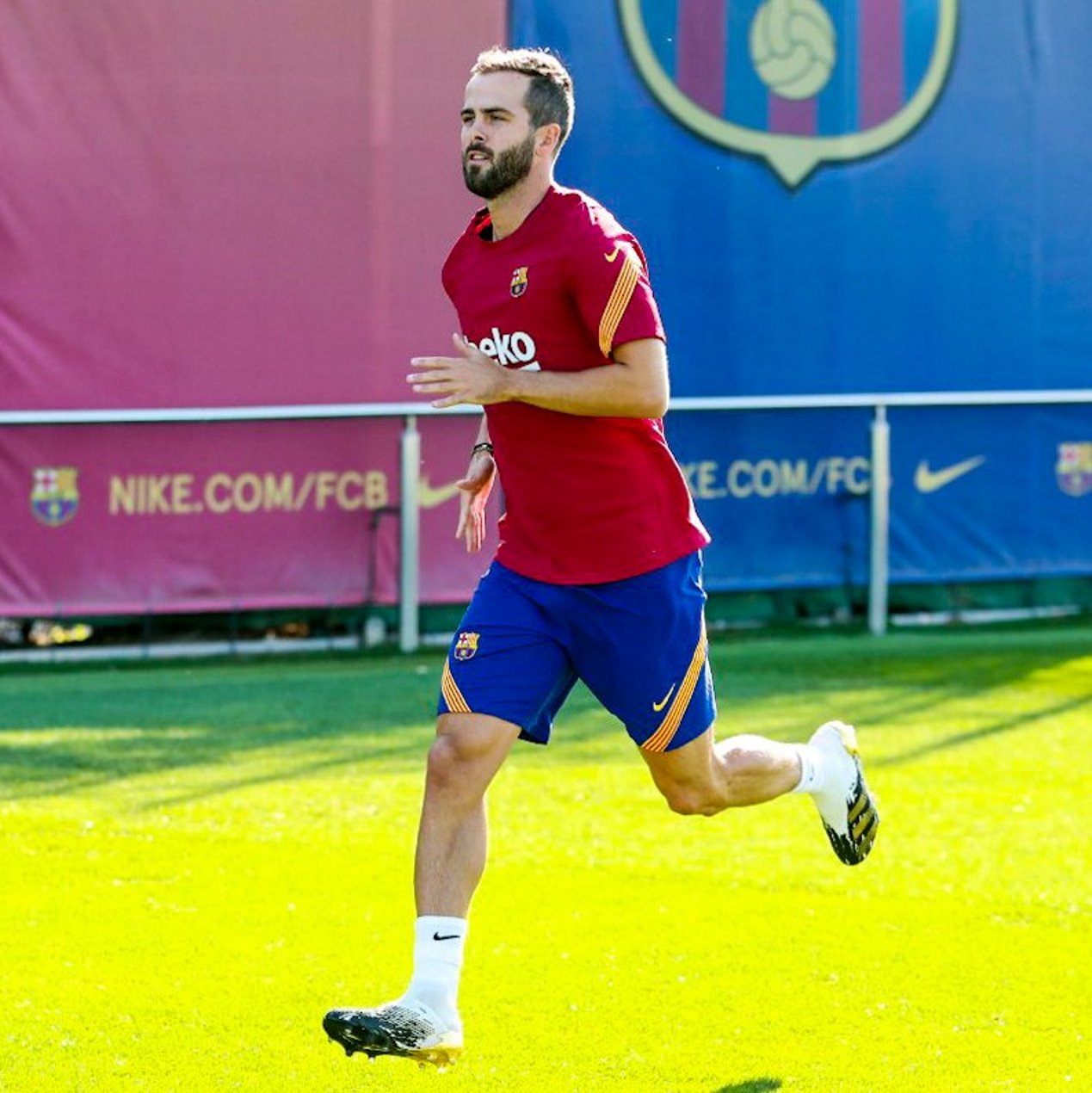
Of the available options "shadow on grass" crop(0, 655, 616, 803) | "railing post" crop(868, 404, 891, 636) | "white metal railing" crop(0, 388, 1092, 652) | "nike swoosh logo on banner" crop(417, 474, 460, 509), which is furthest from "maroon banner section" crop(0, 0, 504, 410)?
"railing post" crop(868, 404, 891, 636)

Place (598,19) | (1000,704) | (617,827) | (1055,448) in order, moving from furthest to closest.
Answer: (1055,448), (598,19), (1000,704), (617,827)

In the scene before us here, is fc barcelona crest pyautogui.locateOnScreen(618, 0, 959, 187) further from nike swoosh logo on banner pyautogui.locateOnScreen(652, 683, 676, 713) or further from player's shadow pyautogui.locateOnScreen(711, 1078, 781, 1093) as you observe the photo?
player's shadow pyautogui.locateOnScreen(711, 1078, 781, 1093)

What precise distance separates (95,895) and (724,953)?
1861mm

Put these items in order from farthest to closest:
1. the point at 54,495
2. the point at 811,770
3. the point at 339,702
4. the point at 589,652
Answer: the point at 54,495 → the point at 339,702 → the point at 811,770 → the point at 589,652

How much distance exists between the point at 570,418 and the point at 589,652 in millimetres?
569

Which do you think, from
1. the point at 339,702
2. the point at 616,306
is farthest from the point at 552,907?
the point at 339,702

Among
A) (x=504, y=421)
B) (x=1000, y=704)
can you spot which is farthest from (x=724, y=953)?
(x=1000, y=704)

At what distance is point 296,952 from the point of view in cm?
599

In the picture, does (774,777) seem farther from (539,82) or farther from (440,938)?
(539,82)

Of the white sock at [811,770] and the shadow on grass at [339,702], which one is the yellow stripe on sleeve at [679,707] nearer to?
the white sock at [811,770]

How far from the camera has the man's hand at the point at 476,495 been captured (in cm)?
573

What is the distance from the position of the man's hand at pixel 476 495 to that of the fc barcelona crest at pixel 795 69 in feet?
22.1

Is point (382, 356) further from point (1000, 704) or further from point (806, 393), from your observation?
point (1000, 704)

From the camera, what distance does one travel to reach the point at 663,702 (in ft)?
17.6
